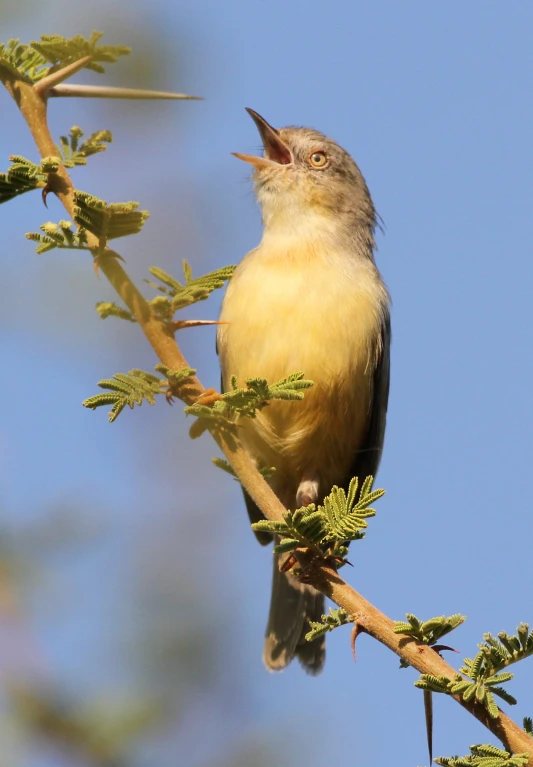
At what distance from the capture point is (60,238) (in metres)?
2.74

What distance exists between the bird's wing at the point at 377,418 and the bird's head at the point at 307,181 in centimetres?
88

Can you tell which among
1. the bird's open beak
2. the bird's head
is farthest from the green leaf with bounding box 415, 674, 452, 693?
the bird's open beak

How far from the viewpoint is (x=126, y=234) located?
271cm

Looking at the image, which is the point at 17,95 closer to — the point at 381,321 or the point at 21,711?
the point at 21,711

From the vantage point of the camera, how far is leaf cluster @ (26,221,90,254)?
Answer: 2.72m

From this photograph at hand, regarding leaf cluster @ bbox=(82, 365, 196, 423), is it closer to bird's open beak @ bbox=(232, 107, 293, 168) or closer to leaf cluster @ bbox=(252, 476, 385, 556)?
leaf cluster @ bbox=(252, 476, 385, 556)

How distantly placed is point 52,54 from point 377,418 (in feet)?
12.3

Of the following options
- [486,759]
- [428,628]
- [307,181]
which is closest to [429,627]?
[428,628]

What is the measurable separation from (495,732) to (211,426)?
129cm

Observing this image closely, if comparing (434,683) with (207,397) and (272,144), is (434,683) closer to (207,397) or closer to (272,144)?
(207,397)

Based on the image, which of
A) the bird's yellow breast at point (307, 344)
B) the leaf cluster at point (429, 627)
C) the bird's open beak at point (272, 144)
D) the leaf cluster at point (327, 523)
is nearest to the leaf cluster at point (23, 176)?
the leaf cluster at point (327, 523)

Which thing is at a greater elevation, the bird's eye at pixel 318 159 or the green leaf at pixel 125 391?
the bird's eye at pixel 318 159

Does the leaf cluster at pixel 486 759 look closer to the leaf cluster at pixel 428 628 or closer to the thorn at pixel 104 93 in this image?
the leaf cluster at pixel 428 628

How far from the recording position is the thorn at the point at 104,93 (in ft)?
8.51
